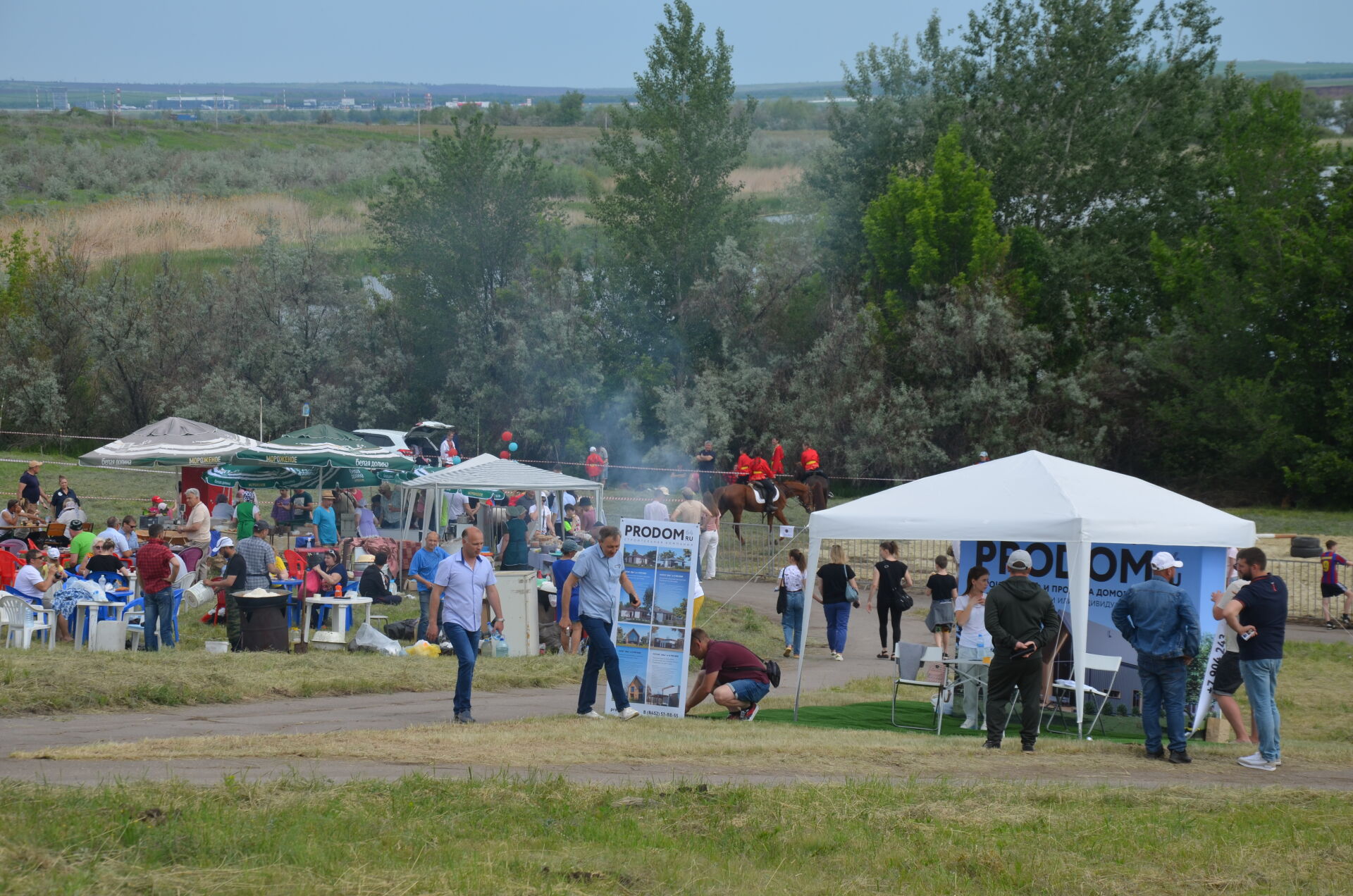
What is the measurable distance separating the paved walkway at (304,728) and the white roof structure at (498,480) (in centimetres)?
581

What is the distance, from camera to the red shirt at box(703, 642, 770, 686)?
12.6 meters

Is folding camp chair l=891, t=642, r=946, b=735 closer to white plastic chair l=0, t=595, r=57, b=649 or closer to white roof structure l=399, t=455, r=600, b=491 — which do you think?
white roof structure l=399, t=455, r=600, b=491

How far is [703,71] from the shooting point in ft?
150

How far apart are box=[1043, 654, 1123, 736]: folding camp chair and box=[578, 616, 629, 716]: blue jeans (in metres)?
4.26

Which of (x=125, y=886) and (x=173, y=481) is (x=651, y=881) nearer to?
(x=125, y=886)

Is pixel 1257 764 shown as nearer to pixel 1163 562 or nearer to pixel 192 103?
pixel 1163 562

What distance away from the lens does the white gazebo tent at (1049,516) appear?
12.1 m

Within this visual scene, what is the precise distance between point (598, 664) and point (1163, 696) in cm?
488

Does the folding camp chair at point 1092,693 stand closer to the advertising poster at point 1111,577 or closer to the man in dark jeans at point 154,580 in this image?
the advertising poster at point 1111,577

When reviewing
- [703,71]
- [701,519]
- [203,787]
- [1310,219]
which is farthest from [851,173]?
[203,787]

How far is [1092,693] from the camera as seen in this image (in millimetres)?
13500

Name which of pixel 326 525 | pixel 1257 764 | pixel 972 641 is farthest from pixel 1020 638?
pixel 326 525

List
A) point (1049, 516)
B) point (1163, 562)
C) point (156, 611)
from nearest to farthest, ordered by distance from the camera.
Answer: point (1163, 562) → point (1049, 516) → point (156, 611)

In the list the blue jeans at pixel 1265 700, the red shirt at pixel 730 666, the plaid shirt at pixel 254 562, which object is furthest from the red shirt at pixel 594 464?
the blue jeans at pixel 1265 700
